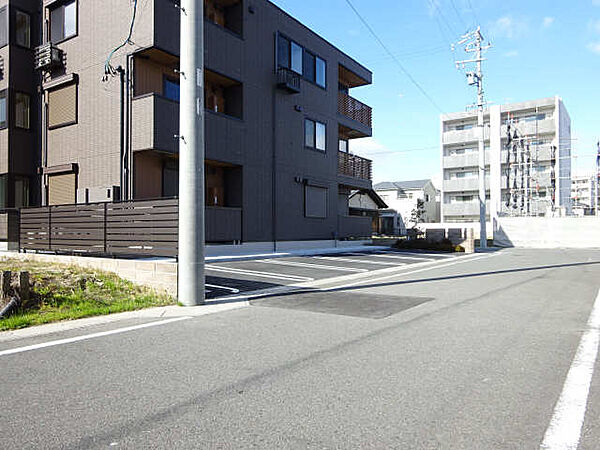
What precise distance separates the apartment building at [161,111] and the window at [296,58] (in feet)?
0.14

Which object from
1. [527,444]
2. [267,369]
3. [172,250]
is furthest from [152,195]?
[527,444]

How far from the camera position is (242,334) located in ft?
17.7

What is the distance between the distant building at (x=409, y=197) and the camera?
49.0 m

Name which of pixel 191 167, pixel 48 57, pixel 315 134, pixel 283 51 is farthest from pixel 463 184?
pixel 191 167

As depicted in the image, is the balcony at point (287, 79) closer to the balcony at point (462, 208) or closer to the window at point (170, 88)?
the window at point (170, 88)

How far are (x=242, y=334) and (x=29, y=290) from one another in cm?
383

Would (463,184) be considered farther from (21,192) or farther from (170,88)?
(21,192)

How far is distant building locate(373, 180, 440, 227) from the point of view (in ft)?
161

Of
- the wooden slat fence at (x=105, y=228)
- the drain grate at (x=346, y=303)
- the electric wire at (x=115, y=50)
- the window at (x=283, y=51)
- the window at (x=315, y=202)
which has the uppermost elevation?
the window at (x=283, y=51)

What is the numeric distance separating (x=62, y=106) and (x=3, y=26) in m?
4.07

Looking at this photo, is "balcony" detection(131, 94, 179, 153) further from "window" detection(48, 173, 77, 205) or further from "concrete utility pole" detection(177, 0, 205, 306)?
"concrete utility pole" detection(177, 0, 205, 306)

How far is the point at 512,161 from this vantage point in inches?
1850

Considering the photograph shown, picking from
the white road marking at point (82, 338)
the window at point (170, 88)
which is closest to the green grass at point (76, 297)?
the white road marking at point (82, 338)

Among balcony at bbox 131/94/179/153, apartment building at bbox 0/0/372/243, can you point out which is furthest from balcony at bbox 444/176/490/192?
balcony at bbox 131/94/179/153
